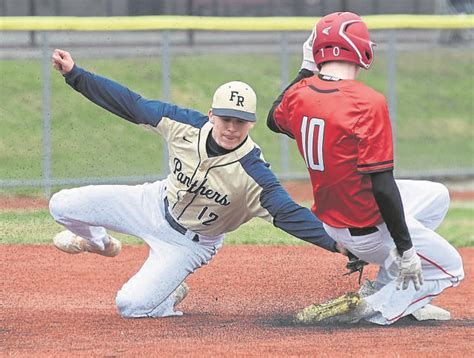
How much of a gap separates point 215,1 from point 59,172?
898cm

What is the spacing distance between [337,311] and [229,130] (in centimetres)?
116

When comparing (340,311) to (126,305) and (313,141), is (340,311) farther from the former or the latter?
(126,305)

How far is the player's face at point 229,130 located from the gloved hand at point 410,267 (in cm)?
106

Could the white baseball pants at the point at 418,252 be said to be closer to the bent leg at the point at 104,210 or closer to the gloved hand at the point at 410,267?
the gloved hand at the point at 410,267

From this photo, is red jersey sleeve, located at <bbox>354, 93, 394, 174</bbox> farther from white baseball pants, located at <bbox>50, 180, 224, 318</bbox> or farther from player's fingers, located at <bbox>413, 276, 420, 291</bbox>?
white baseball pants, located at <bbox>50, 180, 224, 318</bbox>

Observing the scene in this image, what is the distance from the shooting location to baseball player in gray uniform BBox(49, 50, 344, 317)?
236 inches

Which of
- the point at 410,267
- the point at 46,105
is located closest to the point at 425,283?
the point at 410,267

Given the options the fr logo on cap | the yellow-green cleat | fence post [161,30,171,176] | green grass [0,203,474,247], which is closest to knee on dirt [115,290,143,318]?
the yellow-green cleat

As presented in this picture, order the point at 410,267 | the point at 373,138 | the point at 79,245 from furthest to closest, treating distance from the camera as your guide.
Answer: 1. the point at 79,245
2. the point at 410,267
3. the point at 373,138

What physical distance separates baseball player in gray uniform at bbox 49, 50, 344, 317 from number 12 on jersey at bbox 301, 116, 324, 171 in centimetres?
31

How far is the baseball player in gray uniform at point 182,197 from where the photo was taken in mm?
5988

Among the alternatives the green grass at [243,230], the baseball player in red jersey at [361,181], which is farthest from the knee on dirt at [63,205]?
the green grass at [243,230]

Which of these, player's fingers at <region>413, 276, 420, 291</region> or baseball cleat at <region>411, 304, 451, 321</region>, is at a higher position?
player's fingers at <region>413, 276, 420, 291</region>

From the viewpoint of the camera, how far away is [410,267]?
5594 mm
